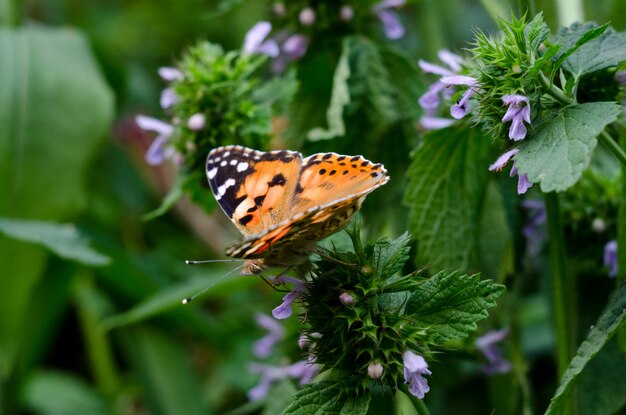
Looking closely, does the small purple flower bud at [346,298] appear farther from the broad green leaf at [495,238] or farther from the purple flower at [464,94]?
the broad green leaf at [495,238]

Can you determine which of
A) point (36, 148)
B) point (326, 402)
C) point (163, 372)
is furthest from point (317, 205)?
point (163, 372)

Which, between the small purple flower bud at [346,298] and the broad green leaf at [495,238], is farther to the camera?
the broad green leaf at [495,238]

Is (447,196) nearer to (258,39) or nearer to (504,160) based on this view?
(504,160)

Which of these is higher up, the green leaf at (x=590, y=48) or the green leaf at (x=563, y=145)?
the green leaf at (x=590, y=48)

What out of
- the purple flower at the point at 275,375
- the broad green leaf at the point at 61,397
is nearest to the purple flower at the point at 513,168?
the purple flower at the point at 275,375

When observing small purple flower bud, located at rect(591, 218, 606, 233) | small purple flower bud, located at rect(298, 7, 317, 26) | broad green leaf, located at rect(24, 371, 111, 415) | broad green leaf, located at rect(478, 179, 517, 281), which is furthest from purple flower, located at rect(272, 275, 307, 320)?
broad green leaf, located at rect(24, 371, 111, 415)

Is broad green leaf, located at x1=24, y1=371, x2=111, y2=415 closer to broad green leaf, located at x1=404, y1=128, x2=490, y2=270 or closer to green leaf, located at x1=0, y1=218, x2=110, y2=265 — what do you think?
green leaf, located at x1=0, y1=218, x2=110, y2=265

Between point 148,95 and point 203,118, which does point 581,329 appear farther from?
point 148,95

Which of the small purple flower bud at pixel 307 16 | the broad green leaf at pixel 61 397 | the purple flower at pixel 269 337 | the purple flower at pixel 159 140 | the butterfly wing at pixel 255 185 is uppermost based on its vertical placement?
the small purple flower bud at pixel 307 16
